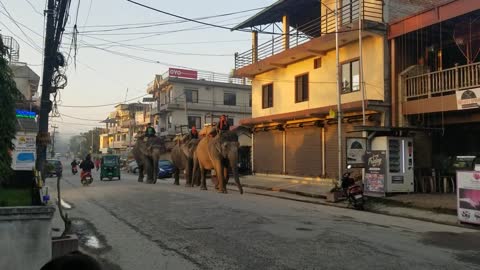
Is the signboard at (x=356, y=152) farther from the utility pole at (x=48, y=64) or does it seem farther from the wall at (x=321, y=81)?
the utility pole at (x=48, y=64)

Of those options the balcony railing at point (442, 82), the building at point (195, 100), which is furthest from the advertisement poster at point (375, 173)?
the building at point (195, 100)

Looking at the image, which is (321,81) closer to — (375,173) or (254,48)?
(254,48)

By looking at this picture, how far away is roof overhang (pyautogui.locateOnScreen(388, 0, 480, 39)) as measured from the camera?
670 inches

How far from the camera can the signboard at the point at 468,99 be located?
16516 mm

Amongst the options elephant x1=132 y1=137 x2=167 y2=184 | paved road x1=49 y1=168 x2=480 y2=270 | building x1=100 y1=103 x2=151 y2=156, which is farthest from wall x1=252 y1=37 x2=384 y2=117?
building x1=100 y1=103 x2=151 y2=156

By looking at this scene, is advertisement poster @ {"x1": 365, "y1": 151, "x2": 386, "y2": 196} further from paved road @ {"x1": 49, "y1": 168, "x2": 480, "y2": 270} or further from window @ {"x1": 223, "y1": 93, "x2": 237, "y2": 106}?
window @ {"x1": 223, "y1": 93, "x2": 237, "y2": 106}

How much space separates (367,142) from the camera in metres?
18.7

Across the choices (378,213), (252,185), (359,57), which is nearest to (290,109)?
(252,185)

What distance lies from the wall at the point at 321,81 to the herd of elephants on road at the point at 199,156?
16.8 feet

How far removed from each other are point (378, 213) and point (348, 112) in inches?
283

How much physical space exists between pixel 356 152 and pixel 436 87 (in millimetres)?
4046

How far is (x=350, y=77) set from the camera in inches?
901

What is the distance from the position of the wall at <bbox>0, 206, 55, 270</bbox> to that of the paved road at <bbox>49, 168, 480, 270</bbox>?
2133 mm

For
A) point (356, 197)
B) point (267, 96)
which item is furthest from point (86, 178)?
point (356, 197)
